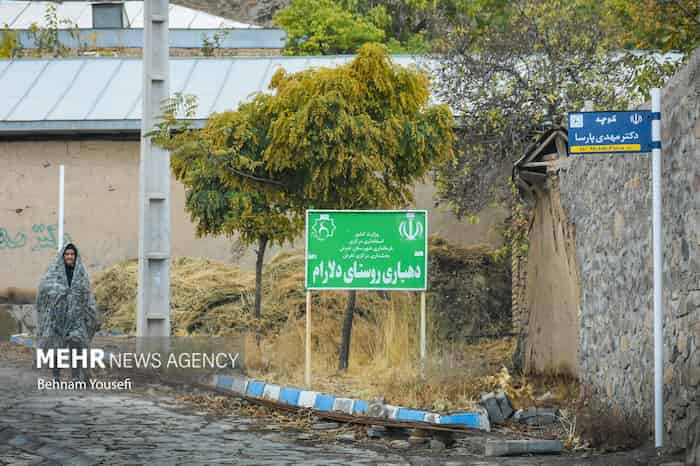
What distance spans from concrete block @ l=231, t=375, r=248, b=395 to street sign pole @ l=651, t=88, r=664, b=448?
6059mm

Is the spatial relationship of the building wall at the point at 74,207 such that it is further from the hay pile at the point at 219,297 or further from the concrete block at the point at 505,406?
the concrete block at the point at 505,406

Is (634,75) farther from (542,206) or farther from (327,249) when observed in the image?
(327,249)

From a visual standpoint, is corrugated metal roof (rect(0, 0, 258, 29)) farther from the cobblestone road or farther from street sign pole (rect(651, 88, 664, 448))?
street sign pole (rect(651, 88, 664, 448))

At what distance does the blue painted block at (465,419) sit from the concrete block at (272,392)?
2.70 meters

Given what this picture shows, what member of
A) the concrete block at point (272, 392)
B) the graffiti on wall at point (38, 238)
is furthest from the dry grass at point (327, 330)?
the graffiti on wall at point (38, 238)

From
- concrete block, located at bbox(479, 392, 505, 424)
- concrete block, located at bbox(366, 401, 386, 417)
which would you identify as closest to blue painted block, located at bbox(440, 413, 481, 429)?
concrete block, located at bbox(479, 392, 505, 424)

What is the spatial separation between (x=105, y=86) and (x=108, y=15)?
70.5ft

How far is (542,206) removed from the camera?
1475 cm

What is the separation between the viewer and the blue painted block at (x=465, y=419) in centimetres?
1079

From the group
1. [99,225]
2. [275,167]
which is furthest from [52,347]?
[99,225]

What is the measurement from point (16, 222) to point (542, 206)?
12.7 m

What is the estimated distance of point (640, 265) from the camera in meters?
9.87

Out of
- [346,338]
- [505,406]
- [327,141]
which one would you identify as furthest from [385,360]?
[505,406]

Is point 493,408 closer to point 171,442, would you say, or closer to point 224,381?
point 171,442
